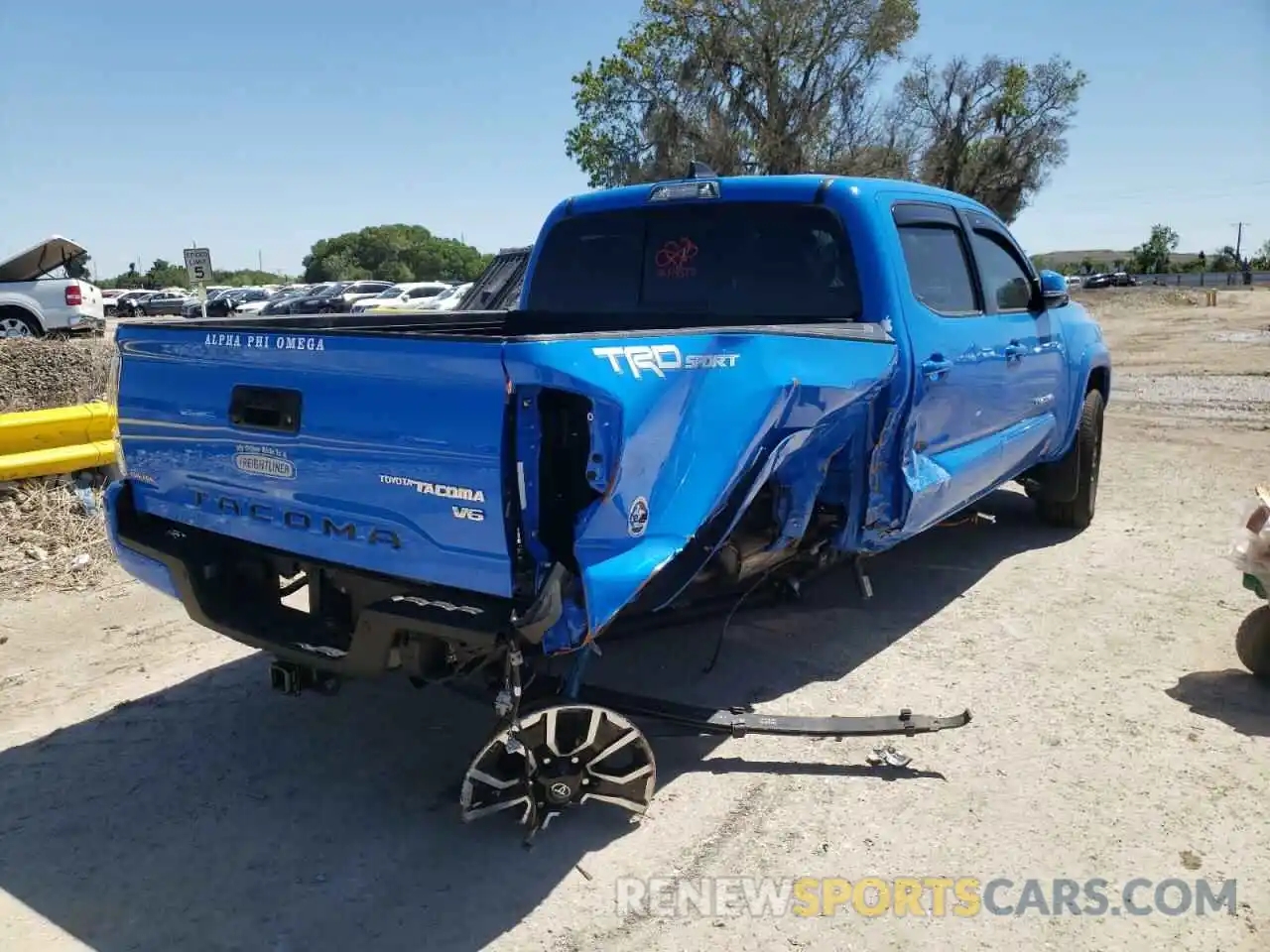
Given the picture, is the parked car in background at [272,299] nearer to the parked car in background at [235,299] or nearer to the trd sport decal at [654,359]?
the parked car in background at [235,299]

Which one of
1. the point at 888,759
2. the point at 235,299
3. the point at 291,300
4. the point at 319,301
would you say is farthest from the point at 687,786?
the point at 235,299

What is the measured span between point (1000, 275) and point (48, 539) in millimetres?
5866

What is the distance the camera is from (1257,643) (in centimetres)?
423

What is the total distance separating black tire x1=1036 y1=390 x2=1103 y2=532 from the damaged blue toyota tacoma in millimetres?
2054

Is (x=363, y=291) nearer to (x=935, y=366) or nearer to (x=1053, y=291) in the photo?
(x=1053, y=291)

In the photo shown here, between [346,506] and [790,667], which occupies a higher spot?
[346,506]

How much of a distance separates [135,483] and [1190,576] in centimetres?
A: 543

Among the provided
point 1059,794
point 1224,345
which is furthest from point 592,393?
point 1224,345

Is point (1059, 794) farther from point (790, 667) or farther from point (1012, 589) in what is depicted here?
point (1012, 589)

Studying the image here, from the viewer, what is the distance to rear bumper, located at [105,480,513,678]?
2768mm

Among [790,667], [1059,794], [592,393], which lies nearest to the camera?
[592,393]

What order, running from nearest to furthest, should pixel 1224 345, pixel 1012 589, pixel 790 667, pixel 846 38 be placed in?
pixel 790 667, pixel 1012 589, pixel 1224 345, pixel 846 38

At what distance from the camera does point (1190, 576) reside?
572cm

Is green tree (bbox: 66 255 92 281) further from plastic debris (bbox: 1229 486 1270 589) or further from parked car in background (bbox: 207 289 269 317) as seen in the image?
parked car in background (bbox: 207 289 269 317)
